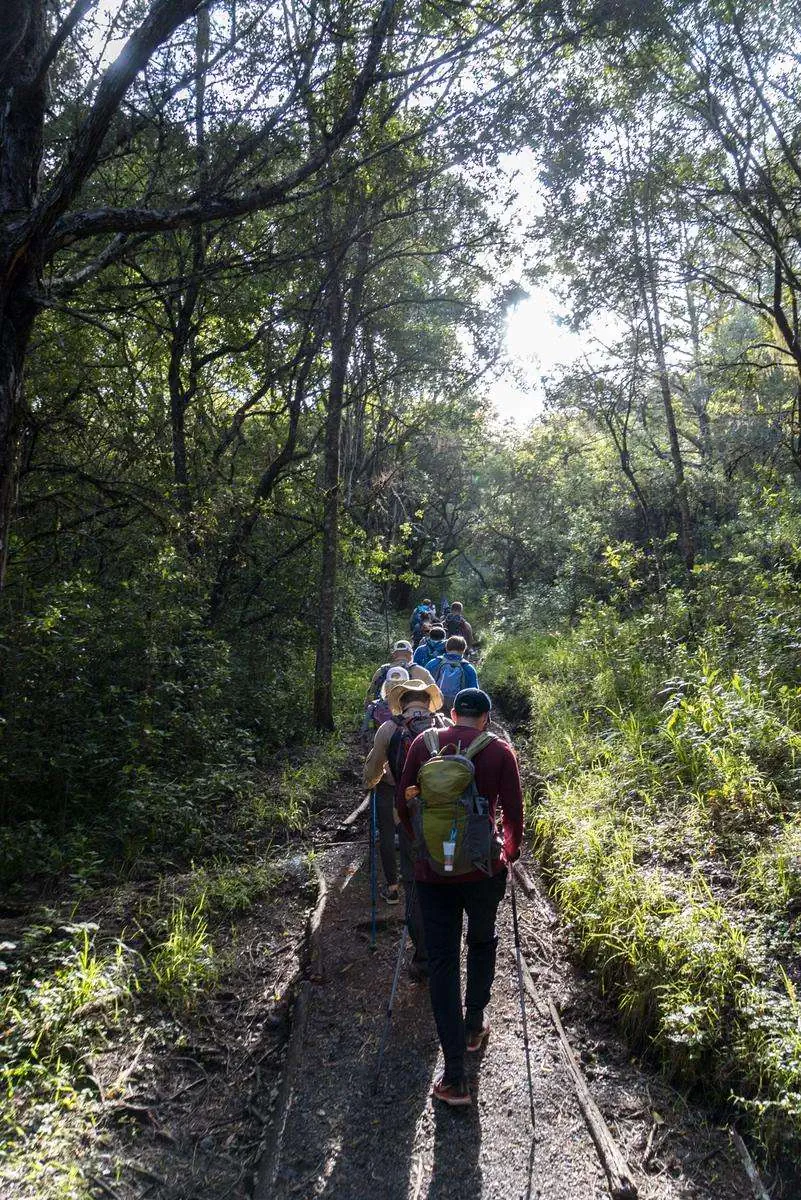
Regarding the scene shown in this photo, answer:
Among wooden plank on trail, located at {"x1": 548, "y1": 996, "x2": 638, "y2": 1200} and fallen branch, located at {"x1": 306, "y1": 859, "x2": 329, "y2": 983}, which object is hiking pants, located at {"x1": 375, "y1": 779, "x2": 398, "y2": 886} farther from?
wooden plank on trail, located at {"x1": 548, "y1": 996, "x2": 638, "y2": 1200}

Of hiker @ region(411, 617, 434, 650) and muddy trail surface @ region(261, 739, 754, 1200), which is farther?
hiker @ region(411, 617, 434, 650)

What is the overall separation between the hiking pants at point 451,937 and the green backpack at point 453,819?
0.65 ft

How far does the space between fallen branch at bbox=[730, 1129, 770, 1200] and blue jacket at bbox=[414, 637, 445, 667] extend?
6902 mm

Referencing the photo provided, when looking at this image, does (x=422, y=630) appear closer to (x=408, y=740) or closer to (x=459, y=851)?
(x=408, y=740)

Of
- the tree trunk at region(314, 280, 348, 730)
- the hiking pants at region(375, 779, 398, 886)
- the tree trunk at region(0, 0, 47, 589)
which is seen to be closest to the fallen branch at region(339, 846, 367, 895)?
the hiking pants at region(375, 779, 398, 886)

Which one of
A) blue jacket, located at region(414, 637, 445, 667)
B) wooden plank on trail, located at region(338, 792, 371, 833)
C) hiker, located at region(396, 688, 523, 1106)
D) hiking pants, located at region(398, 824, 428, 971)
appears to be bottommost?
wooden plank on trail, located at region(338, 792, 371, 833)

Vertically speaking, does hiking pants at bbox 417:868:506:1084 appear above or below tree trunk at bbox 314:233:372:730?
below

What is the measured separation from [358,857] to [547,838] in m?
1.98

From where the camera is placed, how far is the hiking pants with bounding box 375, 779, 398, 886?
616 centimetres

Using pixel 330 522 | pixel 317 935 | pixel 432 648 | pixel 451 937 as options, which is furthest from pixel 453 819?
pixel 330 522

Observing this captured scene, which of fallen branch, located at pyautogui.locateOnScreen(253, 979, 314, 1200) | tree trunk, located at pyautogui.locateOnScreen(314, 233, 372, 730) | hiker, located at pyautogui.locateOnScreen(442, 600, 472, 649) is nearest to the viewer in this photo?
fallen branch, located at pyautogui.locateOnScreen(253, 979, 314, 1200)

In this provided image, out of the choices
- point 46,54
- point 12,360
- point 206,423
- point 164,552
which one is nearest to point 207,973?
point 12,360

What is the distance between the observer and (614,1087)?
4098 mm

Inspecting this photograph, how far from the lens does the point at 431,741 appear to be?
416 centimetres
